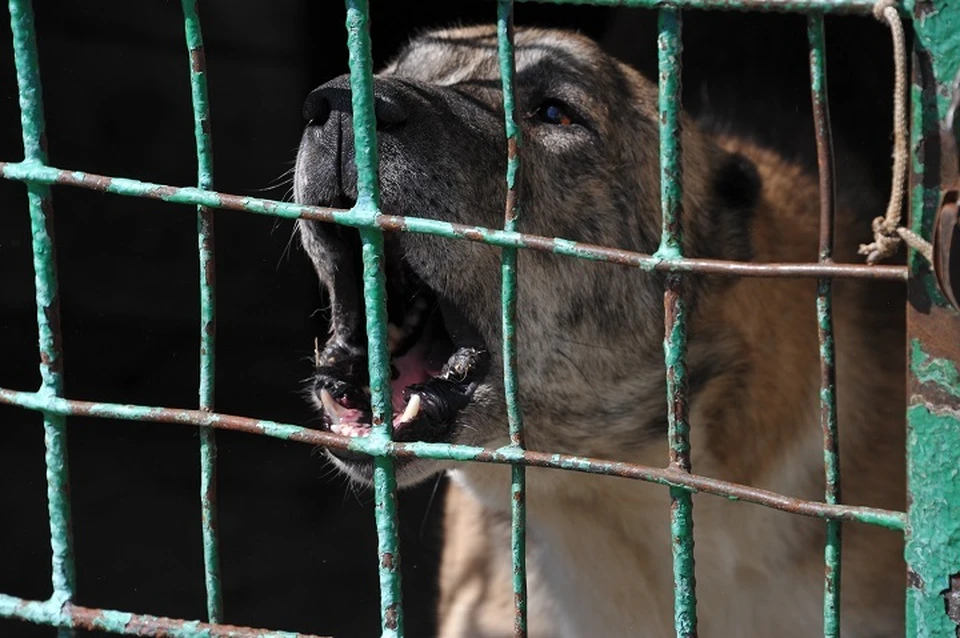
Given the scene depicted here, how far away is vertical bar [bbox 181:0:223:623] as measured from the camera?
1.67m

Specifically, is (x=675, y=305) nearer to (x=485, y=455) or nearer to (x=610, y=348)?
(x=485, y=455)

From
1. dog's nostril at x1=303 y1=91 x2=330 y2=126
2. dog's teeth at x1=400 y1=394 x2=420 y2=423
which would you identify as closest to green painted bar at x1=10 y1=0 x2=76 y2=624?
dog's nostril at x1=303 y1=91 x2=330 y2=126

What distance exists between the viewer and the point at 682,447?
153cm

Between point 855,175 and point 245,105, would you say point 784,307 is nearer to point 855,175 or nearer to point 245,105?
point 855,175

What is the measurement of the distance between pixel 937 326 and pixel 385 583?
0.80m

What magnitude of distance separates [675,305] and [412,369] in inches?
39.5

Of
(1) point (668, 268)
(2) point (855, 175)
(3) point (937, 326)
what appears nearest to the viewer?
(3) point (937, 326)

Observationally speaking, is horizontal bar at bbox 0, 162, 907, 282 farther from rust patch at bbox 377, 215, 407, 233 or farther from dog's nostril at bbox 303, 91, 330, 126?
dog's nostril at bbox 303, 91, 330, 126

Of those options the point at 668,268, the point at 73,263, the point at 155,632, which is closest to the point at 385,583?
the point at 155,632

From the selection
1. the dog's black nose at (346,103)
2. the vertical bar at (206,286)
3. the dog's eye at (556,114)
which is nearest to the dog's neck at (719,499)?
the dog's eye at (556,114)

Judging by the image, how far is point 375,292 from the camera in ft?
5.37

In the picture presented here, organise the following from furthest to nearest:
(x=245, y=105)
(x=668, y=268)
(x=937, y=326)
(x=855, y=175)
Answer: (x=245, y=105), (x=855, y=175), (x=668, y=268), (x=937, y=326)

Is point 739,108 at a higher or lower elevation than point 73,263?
higher

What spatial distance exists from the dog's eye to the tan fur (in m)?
0.48
